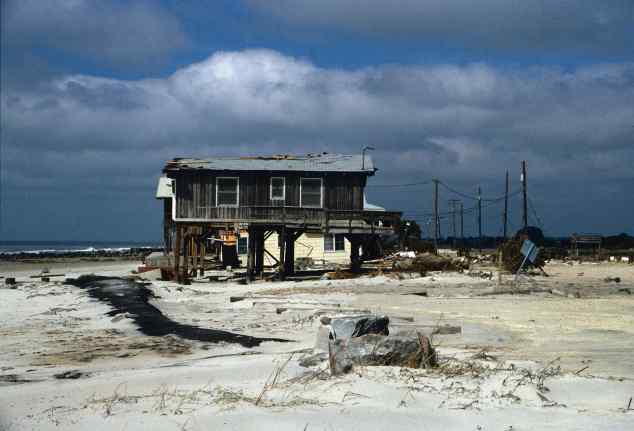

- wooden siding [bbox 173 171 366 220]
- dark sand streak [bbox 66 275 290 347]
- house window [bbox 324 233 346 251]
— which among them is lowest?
dark sand streak [bbox 66 275 290 347]

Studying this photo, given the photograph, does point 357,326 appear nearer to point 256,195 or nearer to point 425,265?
point 425,265

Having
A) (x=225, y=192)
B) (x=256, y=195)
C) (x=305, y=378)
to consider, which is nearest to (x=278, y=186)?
(x=256, y=195)

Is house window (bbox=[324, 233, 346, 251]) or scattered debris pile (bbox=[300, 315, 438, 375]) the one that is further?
house window (bbox=[324, 233, 346, 251])

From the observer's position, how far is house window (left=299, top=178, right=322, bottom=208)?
35.3 m

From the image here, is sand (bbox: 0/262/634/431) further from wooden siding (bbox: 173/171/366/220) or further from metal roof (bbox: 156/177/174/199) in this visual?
metal roof (bbox: 156/177/174/199)

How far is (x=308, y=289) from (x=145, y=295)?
5.45m

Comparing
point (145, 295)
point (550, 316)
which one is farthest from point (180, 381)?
point (145, 295)

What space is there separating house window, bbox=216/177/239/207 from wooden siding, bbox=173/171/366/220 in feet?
0.62

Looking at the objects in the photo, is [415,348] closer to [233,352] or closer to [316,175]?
[233,352]

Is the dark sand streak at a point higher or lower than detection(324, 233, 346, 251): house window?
lower

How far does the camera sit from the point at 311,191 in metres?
35.4

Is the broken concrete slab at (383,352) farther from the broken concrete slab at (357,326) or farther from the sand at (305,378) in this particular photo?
the broken concrete slab at (357,326)

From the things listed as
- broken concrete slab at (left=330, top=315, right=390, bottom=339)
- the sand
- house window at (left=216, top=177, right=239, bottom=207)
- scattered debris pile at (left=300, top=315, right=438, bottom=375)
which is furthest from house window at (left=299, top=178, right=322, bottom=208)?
scattered debris pile at (left=300, top=315, right=438, bottom=375)

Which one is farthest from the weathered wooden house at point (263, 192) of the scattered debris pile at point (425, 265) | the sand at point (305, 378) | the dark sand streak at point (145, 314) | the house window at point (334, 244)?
the sand at point (305, 378)
